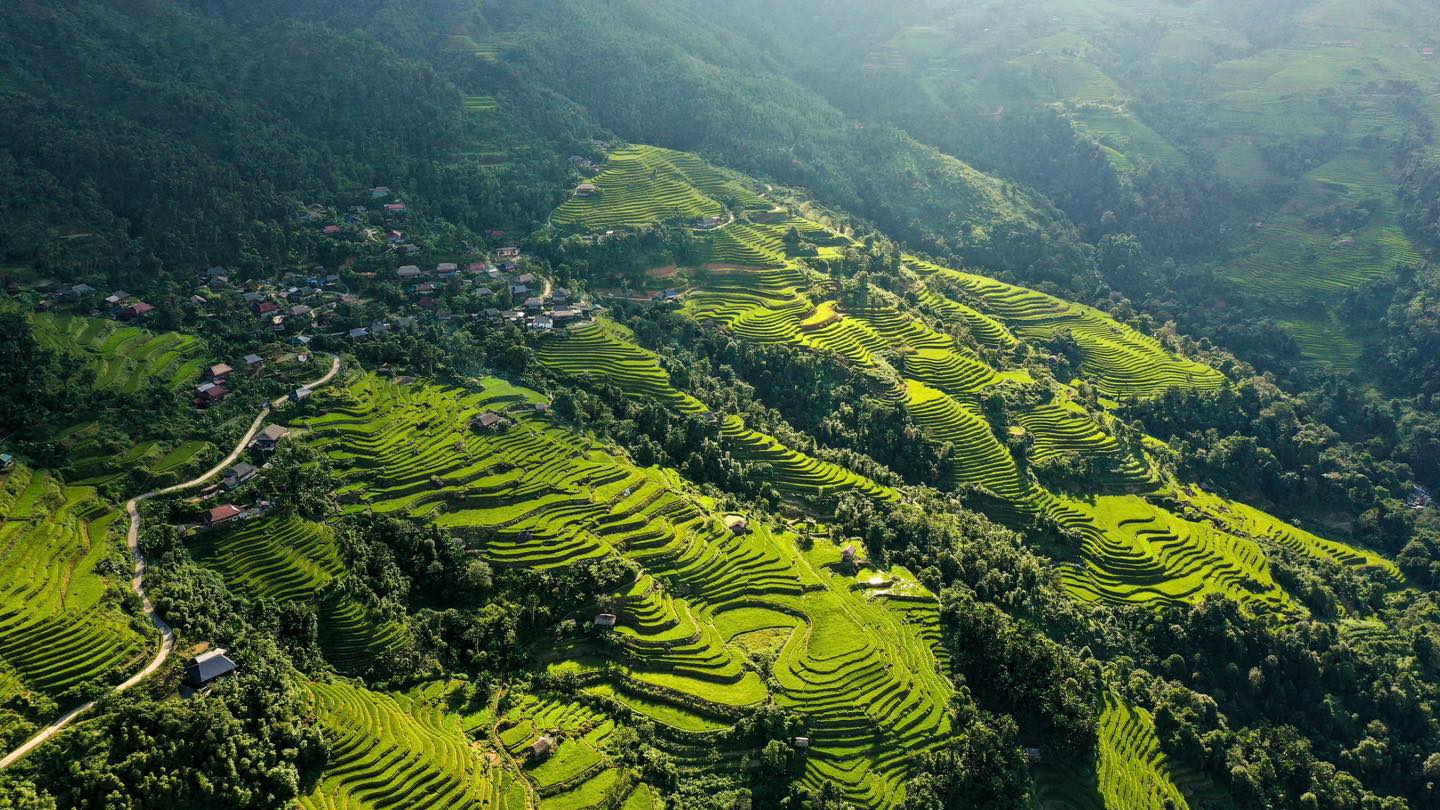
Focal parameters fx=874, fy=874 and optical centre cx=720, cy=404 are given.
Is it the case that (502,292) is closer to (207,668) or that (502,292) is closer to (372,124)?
(372,124)

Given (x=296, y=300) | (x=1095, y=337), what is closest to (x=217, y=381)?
(x=296, y=300)

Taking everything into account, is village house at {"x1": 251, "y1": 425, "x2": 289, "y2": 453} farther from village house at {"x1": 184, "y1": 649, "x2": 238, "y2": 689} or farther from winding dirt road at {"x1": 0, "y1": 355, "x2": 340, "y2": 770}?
village house at {"x1": 184, "y1": 649, "x2": 238, "y2": 689}

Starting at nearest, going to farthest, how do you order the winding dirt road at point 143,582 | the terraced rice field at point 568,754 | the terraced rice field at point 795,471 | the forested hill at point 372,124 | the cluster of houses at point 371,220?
the winding dirt road at point 143,582 → the terraced rice field at point 568,754 → the terraced rice field at point 795,471 → the forested hill at point 372,124 → the cluster of houses at point 371,220

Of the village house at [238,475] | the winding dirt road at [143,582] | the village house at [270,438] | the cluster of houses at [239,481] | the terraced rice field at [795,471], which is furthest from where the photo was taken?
the terraced rice field at [795,471]

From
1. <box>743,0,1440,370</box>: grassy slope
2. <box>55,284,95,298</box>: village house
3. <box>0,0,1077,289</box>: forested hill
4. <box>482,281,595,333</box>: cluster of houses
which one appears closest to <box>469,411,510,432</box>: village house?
<box>482,281,595,333</box>: cluster of houses

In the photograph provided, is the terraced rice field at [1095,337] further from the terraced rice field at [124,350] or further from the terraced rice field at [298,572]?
the terraced rice field at [124,350]

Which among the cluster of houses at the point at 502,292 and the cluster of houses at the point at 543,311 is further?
the cluster of houses at the point at 502,292

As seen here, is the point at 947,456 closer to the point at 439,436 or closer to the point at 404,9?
the point at 439,436

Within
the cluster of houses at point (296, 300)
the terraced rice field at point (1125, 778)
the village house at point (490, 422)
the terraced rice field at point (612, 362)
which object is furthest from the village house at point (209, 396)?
the terraced rice field at point (1125, 778)
